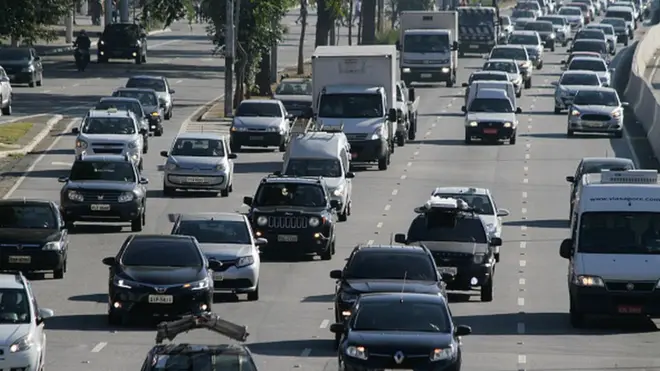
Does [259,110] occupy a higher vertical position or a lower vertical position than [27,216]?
lower

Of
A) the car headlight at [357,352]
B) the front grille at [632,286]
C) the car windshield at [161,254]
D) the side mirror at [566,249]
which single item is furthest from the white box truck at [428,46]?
the car headlight at [357,352]

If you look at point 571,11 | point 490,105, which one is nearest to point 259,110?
point 490,105

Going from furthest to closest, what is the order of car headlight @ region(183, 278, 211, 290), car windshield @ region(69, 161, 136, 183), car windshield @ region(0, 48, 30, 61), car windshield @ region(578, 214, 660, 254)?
car windshield @ region(0, 48, 30, 61), car windshield @ region(69, 161, 136, 183), car windshield @ region(578, 214, 660, 254), car headlight @ region(183, 278, 211, 290)

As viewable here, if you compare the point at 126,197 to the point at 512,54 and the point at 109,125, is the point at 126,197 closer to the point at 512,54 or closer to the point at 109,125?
the point at 109,125

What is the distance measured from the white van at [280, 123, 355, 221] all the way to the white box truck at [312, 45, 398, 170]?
7693 mm

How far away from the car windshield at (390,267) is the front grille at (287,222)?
9277 millimetres

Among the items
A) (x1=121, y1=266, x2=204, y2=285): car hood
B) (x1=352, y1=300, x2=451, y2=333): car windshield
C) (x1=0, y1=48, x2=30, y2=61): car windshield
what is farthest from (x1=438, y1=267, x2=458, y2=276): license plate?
(x1=0, y1=48, x2=30, y2=61): car windshield

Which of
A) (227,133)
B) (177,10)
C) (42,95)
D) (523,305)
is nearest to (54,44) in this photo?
(42,95)

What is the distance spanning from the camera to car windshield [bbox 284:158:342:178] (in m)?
43.1

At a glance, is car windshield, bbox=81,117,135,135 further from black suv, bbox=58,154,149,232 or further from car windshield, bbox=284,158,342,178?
black suv, bbox=58,154,149,232

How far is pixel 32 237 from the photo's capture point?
32688 millimetres

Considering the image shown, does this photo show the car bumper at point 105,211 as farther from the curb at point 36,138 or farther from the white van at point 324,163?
the curb at point 36,138

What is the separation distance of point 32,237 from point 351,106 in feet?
70.3

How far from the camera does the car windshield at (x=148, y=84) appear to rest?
218 feet
